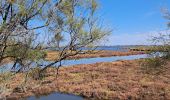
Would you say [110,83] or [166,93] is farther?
[110,83]

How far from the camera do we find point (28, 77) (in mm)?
19703

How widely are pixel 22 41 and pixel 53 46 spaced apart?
2098 millimetres

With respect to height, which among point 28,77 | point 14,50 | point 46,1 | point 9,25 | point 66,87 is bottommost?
point 66,87

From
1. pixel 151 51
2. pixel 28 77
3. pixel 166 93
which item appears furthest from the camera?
pixel 166 93

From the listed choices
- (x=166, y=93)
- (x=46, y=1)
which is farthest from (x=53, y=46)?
(x=166, y=93)

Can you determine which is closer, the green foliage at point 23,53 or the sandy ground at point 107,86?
the green foliage at point 23,53

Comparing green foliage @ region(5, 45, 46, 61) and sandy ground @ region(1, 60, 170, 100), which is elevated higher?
green foliage @ region(5, 45, 46, 61)

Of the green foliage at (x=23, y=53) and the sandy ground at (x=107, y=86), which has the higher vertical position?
the green foliage at (x=23, y=53)

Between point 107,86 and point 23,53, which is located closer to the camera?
point 23,53

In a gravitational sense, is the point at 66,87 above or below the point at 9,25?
below

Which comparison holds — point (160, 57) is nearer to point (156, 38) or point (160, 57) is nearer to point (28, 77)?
point (156, 38)

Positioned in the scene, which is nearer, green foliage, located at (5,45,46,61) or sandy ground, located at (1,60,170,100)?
green foliage, located at (5,45,46,61)

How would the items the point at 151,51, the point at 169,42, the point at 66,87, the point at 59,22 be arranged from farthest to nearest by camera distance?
the point at 66,87
the point at 151,51
the point at 169,42
the point at 59,22

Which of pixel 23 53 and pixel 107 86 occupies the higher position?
pixel 23 53
